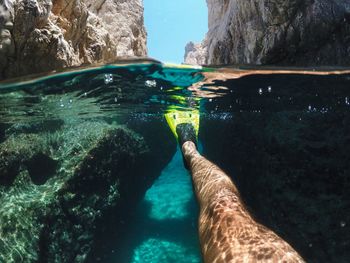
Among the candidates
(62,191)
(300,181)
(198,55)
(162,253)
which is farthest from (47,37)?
(198,55)

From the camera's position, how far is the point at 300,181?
10.2m

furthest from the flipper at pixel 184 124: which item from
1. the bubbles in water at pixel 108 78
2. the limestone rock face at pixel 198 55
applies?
the bubbles in water at pixel 108 78

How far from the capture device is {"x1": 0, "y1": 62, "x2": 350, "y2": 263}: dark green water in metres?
8.77

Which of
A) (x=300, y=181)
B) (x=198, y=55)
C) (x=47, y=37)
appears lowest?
(x=300, y=181)

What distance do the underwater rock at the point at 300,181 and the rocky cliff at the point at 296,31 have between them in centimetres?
368


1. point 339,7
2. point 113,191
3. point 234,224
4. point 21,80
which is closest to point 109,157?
point 113,191

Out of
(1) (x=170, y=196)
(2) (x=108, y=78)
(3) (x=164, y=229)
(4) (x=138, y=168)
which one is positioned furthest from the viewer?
(1) (x=170, y=196)

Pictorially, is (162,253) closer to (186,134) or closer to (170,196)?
(170,196)

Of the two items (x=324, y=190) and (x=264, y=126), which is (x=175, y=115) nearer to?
(x=264, y=126)

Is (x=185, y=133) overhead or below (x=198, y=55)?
below

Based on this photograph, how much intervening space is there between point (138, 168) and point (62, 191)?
4.80 metres

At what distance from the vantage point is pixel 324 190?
9938mm

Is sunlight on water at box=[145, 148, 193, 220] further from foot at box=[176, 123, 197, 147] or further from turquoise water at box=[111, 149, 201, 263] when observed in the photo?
foot at box=[176, 123, 197, 147]

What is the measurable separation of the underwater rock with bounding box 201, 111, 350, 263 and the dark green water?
4 cm
